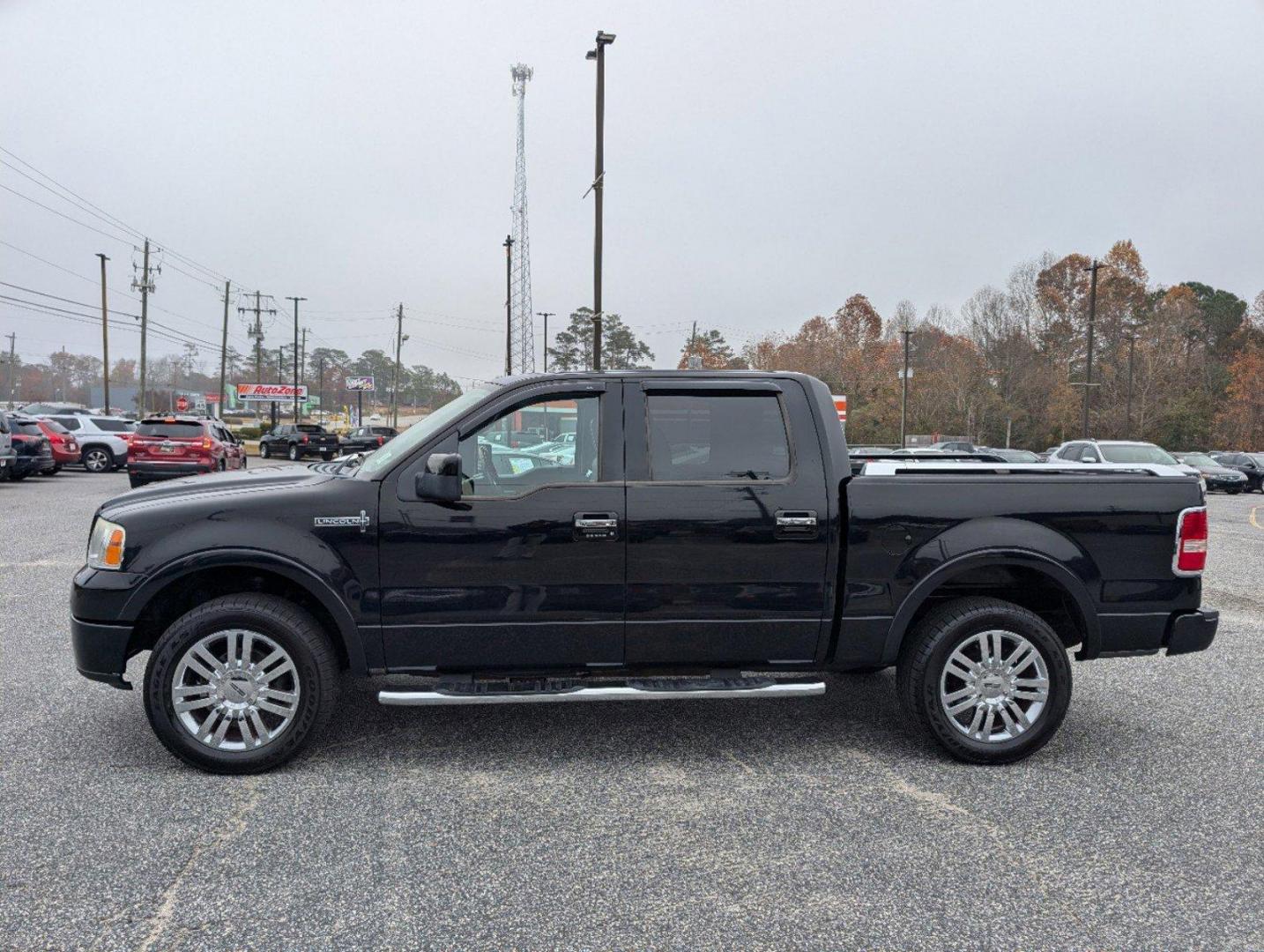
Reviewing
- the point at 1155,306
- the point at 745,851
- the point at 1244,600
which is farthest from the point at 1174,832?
the point at 1155,306

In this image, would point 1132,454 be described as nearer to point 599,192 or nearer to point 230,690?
point 599,192

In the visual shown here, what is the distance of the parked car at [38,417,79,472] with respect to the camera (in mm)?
23391

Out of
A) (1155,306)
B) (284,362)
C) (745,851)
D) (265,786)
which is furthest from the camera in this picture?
(284,362)

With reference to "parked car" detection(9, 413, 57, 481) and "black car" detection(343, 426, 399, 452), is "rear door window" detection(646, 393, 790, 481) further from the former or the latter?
"black car" detection(343, 426, 399, 452)

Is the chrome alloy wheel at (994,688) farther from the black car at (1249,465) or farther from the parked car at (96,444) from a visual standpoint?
the black car at (1249,465)

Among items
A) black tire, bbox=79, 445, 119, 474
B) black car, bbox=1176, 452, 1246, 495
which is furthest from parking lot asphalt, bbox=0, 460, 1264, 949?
black car, bbox=1176, 452, 1246, 495

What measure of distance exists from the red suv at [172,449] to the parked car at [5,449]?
9.41 feet

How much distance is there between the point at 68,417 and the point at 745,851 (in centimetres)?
3014

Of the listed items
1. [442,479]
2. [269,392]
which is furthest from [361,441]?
[442,479]

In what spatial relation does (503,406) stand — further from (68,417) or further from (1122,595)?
(68,417)

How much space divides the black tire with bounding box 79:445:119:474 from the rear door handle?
90.4ft

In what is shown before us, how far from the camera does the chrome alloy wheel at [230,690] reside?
4.15m

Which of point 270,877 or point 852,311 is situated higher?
point 852,311

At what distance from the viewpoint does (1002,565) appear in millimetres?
4551
